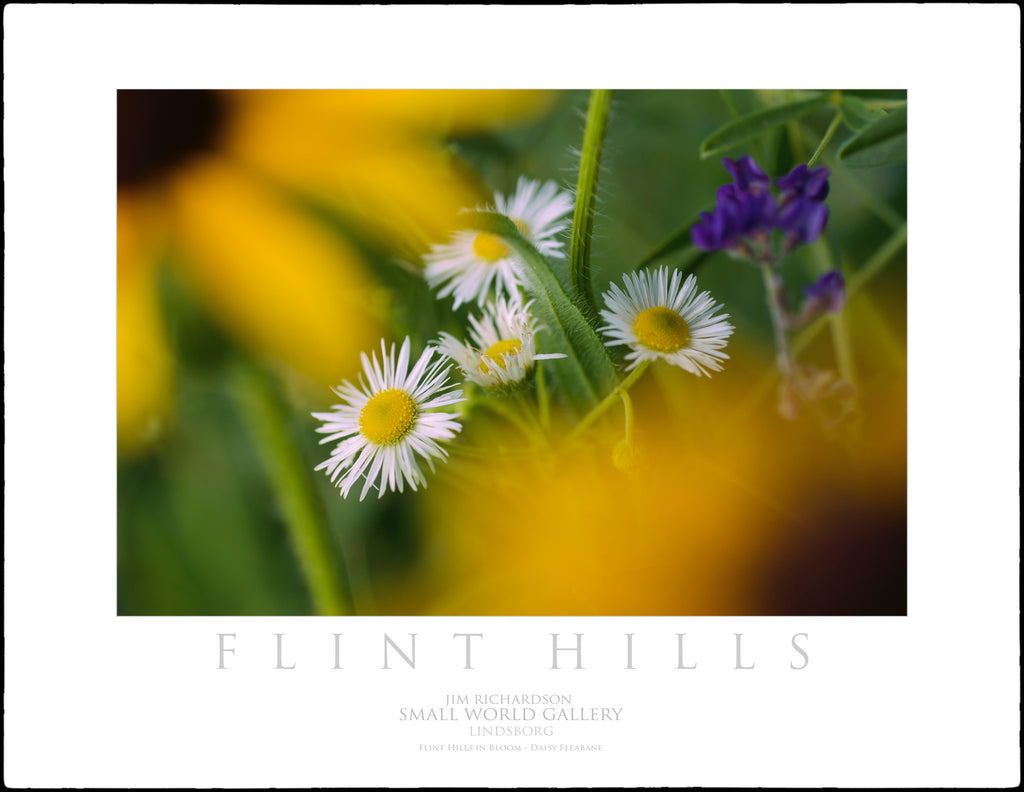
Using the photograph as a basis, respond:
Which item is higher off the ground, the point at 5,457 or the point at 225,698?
the point at 5,457

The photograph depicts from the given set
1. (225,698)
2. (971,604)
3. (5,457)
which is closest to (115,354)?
(5,457)

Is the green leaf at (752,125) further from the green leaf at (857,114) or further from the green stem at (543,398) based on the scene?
the green stem at (543,398)

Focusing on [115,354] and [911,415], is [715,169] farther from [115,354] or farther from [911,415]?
[115,354]

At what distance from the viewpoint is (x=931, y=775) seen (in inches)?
18.8

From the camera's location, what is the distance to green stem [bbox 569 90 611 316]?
1.33 feet

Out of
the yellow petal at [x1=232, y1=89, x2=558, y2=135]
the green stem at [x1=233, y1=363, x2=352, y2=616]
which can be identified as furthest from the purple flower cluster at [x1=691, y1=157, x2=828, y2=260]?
the green stem at [x1=233, y1=363, x2=352, y2=616]

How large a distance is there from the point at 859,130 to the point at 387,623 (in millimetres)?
350

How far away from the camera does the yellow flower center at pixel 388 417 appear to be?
42 centimetres

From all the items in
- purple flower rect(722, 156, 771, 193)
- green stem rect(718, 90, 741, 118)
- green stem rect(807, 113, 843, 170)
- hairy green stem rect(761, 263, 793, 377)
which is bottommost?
hairy green stem rect(761, 263, 793, 377)

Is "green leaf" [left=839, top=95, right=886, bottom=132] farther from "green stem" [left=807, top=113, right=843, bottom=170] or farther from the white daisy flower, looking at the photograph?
the white daisy flower

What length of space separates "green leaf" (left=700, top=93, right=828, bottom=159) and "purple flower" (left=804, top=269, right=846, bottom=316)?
0.25 ft

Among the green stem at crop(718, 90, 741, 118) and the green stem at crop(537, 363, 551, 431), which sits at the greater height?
the green stem at crop(718, 90, 741, 118)

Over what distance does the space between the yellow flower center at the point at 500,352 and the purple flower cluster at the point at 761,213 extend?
9 cm

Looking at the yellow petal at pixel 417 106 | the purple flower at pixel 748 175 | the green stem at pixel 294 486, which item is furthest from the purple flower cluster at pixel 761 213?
the green stem at pixel 294 486
